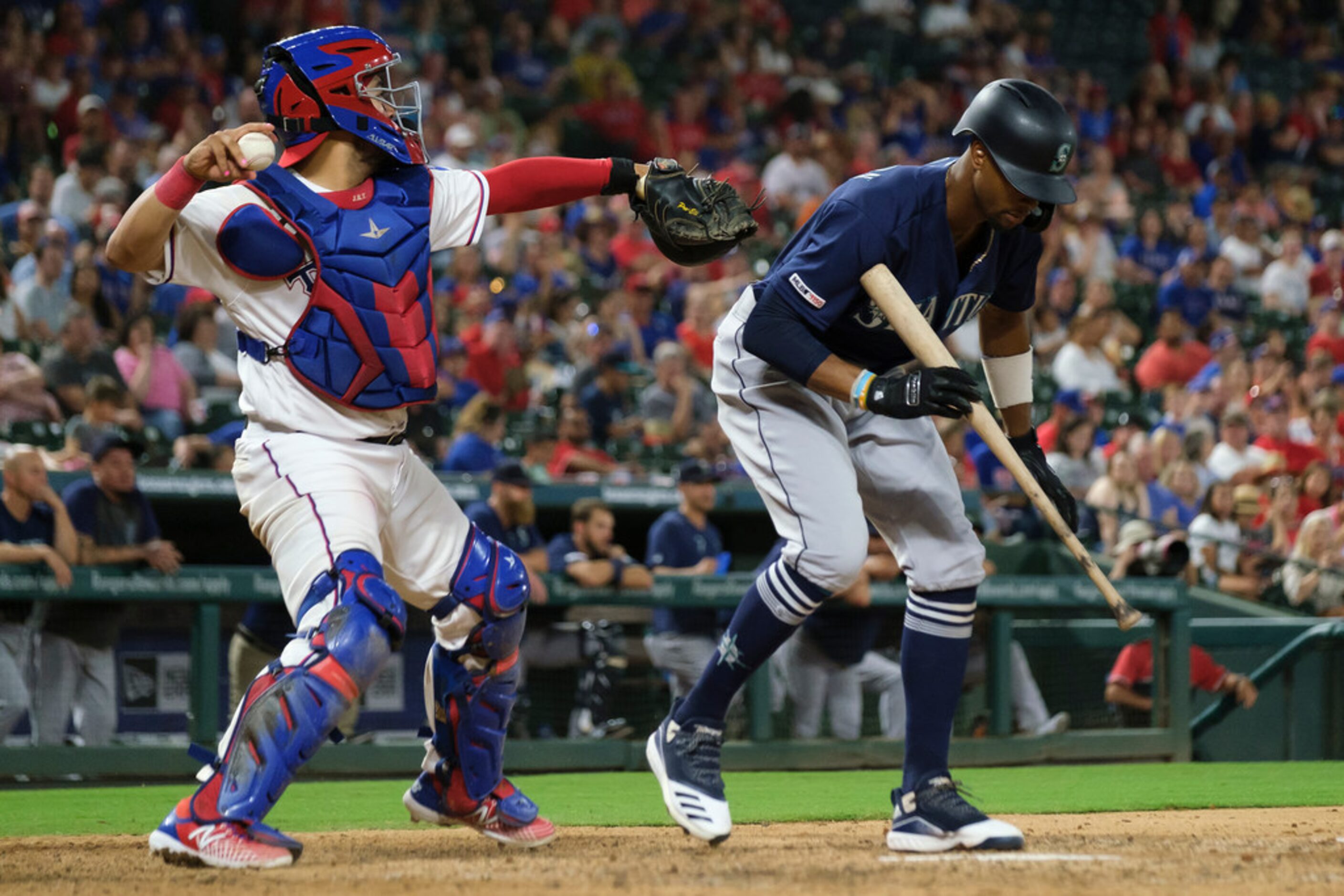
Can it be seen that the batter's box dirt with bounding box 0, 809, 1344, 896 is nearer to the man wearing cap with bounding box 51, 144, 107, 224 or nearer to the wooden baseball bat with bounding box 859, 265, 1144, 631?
the wooden baseball bat with bounding box 859, 265, 1144, 631

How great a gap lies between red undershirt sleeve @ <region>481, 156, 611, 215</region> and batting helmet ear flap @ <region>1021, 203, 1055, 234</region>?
3.45ft

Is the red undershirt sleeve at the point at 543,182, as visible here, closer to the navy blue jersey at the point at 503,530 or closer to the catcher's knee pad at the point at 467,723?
the catcher's knee pad at the point at 467,723

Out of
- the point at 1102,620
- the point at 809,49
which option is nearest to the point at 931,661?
the point at 1102,620

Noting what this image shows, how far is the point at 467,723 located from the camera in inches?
161

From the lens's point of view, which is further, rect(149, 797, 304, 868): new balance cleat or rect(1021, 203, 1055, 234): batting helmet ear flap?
rect(1021, 203, 1055, 234): batting helmet ear flap

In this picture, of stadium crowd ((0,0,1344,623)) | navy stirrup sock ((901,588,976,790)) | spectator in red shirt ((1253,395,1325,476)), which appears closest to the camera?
navy stirrup sock ((901,588,976,790))

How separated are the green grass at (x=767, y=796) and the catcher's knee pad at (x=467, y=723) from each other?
84 centimetres

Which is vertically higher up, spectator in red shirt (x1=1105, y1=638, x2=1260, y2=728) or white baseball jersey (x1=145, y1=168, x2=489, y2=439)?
white baseball jersey (x1=145, y1=168, x2=489, y2=439)

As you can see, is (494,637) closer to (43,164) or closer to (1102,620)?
(1102,620)

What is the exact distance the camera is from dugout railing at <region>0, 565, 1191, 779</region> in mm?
6441

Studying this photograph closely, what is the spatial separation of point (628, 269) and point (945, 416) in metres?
8.85

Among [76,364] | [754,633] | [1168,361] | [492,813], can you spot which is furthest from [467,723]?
[1168,361]

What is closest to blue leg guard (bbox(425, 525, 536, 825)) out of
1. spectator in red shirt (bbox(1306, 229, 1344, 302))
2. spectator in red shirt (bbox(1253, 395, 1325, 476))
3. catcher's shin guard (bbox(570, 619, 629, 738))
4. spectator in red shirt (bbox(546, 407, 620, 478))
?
catcher's shin guard (bbox(570, 619, 629, 738))

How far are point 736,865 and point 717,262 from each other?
31.0ft
